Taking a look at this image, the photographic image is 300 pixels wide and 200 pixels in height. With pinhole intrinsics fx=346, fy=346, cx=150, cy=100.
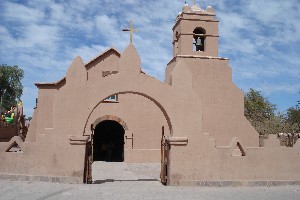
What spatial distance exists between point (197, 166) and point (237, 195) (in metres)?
1.76

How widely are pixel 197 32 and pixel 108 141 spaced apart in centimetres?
898

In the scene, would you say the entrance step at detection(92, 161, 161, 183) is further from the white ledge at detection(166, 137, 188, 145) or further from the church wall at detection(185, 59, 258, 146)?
the church wall at detection(185, 59, 258, 146)

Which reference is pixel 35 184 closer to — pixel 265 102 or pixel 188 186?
pixel 188 186

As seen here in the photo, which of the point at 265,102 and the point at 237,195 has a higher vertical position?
the point at 265,102

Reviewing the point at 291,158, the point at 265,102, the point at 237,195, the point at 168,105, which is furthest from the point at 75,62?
the point at 265,102

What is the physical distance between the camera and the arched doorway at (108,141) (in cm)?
2188

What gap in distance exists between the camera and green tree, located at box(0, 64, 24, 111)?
5434 centimetres

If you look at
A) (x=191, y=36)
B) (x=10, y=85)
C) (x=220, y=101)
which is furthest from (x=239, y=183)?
(x=10, y=85)

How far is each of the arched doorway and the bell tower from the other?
6857 mm

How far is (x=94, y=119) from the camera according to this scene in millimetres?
19484

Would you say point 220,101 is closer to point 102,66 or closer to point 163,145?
point 102,66

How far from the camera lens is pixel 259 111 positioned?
47.5 meters

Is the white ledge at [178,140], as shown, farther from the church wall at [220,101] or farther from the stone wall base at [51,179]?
the church wall at [220,101]

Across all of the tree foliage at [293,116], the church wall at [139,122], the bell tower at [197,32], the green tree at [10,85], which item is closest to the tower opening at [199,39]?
the bell tower at [197,32]
